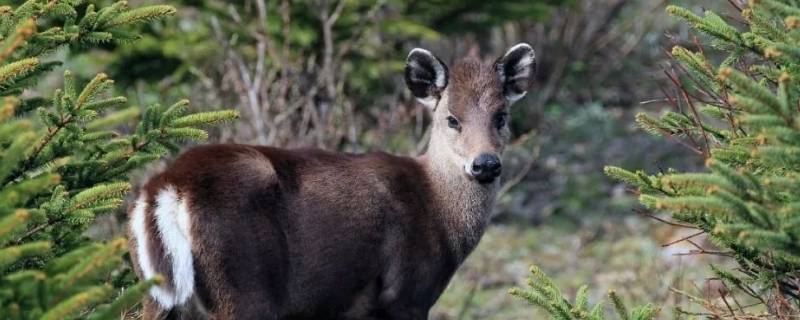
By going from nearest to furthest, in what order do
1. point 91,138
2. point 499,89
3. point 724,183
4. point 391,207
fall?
point 724,183 < point 91,138 < point 391,207 < point 499,89

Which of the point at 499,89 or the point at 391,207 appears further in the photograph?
the point at 499,89

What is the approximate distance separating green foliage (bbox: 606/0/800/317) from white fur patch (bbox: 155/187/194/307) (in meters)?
1.88

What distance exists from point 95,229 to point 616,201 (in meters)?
5.97

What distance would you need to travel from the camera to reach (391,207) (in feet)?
20.4

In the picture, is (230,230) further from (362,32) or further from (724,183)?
(362,32)

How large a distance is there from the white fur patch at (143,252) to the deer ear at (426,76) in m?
2.28

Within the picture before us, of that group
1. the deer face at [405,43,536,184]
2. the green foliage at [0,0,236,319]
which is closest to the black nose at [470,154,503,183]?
the deer face at [405,43,536,184]

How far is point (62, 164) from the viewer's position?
5.04m

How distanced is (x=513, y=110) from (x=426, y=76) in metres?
7.66

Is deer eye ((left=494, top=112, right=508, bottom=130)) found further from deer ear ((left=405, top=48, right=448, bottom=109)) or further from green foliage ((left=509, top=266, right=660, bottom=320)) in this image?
green foliage ((left=509, top=266, right=660, bottom=320))

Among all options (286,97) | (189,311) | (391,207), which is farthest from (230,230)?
(286,97)

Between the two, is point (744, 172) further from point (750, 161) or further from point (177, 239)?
point (177, 239)

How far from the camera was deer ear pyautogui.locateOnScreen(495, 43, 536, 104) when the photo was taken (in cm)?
714

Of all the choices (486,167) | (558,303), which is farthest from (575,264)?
(558,303)
